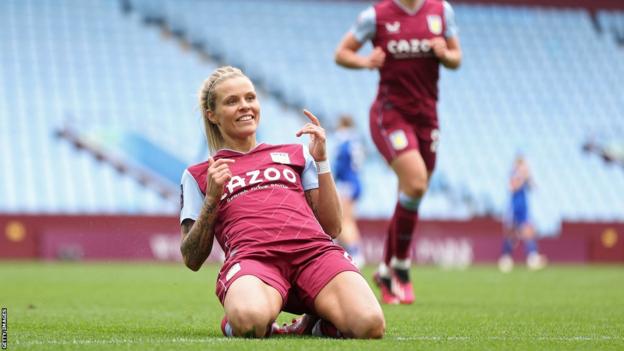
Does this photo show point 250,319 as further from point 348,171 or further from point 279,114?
point 279,114

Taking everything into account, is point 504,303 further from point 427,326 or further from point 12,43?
point 12,43

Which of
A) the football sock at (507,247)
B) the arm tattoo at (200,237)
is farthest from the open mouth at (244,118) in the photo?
the football sock at (507,247)

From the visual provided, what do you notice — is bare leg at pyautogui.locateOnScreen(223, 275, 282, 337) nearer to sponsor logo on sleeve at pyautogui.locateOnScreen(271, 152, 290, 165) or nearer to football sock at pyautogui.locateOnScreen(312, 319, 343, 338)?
football sock at pyautogui.locateOnScreen(312, 319, 343, 338)

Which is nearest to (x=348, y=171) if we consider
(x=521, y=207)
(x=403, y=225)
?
(x=521, y=207)

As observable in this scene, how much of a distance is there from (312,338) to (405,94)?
3.56 meters

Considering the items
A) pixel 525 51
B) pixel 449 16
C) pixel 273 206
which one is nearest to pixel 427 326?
pixel 273 206

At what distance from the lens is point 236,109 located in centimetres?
532

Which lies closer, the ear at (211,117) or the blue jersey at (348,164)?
the ear at (211,117)

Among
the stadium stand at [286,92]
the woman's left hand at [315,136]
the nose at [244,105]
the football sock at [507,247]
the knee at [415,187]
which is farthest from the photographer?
the stadium stand at [286,92]

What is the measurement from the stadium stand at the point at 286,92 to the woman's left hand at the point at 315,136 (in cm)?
1717

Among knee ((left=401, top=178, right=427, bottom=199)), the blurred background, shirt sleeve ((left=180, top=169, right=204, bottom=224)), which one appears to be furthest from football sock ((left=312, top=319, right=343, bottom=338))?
the blurred background

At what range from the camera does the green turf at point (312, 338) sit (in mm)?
4742

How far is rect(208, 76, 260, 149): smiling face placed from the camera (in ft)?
17.4

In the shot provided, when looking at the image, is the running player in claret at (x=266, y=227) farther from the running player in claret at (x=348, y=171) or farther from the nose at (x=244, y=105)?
the running player in claret at (x=348, y=171)
